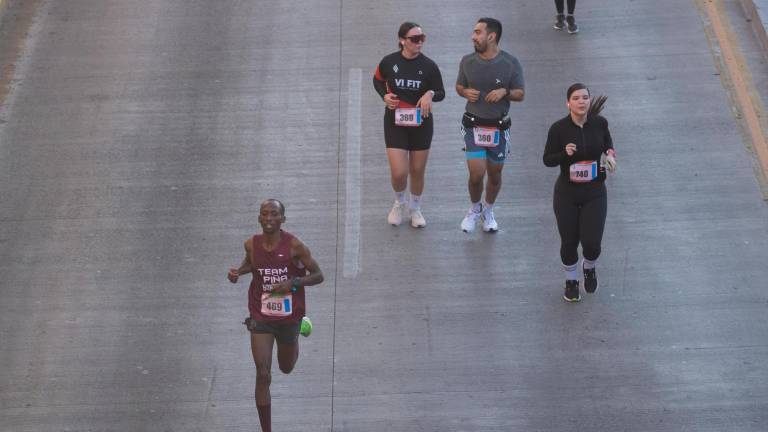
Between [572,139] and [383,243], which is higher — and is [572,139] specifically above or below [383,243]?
above

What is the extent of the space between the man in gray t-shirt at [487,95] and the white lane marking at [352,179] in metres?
→ 1.23

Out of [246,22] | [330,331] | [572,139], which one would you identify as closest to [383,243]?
[330,331]

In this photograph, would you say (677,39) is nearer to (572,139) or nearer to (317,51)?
(317,51)

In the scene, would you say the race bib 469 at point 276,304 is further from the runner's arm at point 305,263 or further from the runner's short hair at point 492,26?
the runner's short hair at point 492,26

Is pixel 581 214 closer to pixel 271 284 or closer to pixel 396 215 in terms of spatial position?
pixel 396 215

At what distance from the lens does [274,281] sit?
337 inches

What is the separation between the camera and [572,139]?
9.91m

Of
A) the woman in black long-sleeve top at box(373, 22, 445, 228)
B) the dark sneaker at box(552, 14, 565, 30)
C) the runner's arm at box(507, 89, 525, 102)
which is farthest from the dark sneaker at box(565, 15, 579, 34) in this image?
the runner's arm at box(507, 89, 525, 102)

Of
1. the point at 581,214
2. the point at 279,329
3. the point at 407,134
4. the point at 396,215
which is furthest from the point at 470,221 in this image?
the point at 279,329

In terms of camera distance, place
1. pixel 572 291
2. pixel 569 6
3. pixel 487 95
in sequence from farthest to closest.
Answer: pixel 569 6 → pixel 487 95 → pixel 572 291

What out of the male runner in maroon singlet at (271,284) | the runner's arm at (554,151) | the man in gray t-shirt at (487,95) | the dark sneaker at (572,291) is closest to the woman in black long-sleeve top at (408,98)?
→ the man in gray t-shirt at (487,95)

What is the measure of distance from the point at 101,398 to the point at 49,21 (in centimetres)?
753

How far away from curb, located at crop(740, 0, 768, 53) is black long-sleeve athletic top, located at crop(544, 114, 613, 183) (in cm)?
534

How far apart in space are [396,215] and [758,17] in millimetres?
5847
